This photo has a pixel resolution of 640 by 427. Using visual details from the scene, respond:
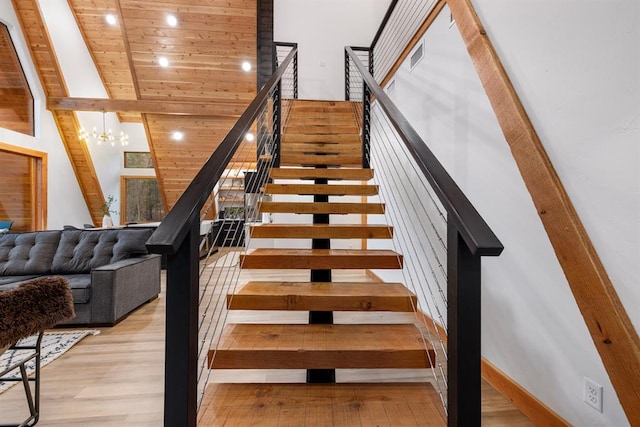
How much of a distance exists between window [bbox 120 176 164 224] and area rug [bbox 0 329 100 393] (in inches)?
284

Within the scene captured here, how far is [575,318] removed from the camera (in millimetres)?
1406

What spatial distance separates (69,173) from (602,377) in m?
9.19

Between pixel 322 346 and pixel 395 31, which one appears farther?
pixel 395 31

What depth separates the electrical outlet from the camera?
1306mm

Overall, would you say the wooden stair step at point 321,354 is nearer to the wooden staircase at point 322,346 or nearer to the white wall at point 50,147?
the wooden staircase at point 322,346

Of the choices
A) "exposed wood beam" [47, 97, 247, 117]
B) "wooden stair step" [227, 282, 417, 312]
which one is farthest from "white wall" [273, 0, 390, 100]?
"wooden stair step" [227, 282, 417, 312]

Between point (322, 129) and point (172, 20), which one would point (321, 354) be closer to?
point (322, 129)

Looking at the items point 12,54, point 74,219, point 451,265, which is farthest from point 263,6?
point 74,219

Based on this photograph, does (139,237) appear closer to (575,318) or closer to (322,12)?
(575,318)

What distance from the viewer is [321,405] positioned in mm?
1308

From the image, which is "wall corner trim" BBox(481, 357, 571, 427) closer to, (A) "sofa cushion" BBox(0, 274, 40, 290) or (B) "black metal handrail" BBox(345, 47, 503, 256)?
(B) "black metal handrail" BBox(345, 47, 503, 256)

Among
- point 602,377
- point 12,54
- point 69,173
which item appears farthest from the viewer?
point 69,173

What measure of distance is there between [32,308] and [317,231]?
1554mm

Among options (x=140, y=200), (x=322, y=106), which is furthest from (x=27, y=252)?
Answer: (x=140, y=200)
